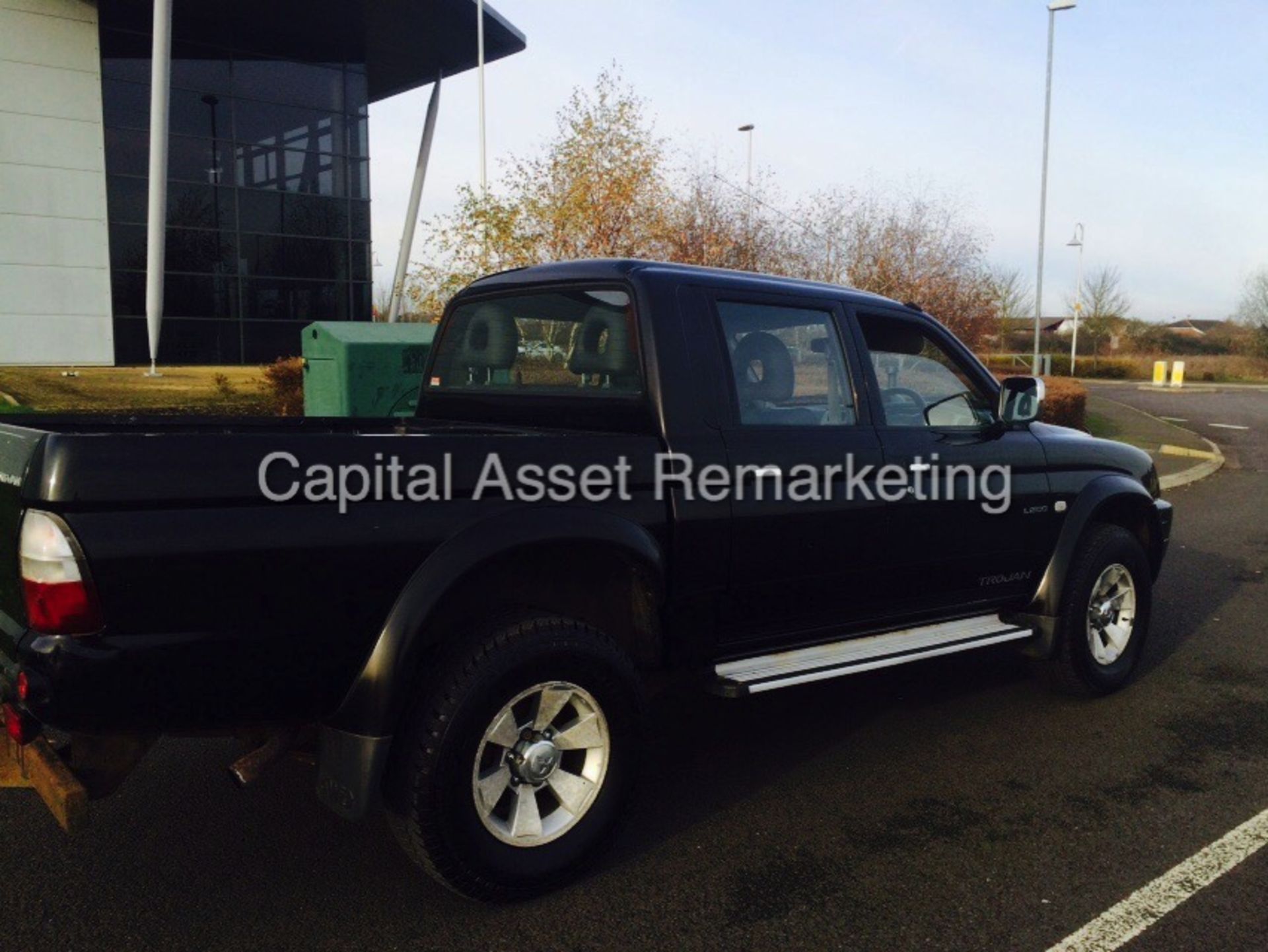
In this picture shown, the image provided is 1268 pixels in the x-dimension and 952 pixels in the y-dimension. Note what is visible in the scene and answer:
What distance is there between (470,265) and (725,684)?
39.5 ft

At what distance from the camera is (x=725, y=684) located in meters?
3.54

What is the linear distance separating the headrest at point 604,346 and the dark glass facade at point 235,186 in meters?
22.1

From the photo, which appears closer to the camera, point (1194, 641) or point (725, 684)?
point (725, 684)

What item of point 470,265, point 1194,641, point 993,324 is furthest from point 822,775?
point 993,324

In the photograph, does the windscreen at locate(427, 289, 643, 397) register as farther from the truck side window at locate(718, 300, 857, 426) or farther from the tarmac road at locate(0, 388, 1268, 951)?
the tarmac road at locate(0, 388, 1268, 951)

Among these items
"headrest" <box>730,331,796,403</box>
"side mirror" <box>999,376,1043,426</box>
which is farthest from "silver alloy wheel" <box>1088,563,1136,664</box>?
"headrest" <box>730,331,796,403</box>

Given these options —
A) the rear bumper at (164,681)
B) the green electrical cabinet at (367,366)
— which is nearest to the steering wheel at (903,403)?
the rear bumper at (164,681)

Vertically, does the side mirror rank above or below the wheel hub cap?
above

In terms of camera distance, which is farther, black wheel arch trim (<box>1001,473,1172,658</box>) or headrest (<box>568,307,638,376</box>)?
black wheel arch trim (<box>1001,473,1172,658</box>)

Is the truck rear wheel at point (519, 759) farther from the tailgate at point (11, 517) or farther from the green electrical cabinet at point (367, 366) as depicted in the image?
the green electrical cabinet at point (367, 366)

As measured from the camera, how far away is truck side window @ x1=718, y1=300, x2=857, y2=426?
3768 mm

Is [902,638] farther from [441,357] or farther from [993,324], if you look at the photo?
[993,324]

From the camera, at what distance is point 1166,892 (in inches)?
123

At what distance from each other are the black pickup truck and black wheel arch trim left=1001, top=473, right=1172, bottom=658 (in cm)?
2
